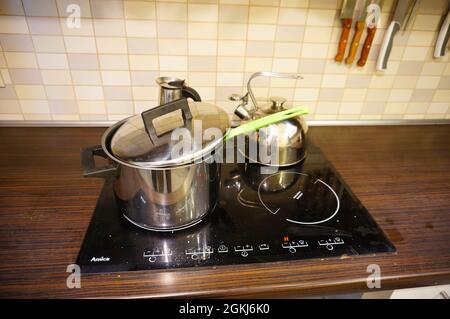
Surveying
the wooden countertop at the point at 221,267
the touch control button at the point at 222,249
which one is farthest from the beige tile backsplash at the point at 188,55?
the touch control button at the point at 222,249

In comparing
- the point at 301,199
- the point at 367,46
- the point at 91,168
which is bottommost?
the point at 301,199

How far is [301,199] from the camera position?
0.66m

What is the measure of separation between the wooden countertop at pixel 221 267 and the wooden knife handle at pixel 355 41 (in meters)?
0.25

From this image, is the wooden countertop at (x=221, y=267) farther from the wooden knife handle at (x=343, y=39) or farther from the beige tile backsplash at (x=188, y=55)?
the wooden knife handle at (x=343, y=39)

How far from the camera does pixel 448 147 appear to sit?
900mm

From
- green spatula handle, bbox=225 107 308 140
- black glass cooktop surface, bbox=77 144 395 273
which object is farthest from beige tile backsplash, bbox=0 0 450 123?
black glass cooktop surface, bbox=77 144 395 273

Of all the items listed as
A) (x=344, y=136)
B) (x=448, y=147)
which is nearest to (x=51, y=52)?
(x=344, y=136)

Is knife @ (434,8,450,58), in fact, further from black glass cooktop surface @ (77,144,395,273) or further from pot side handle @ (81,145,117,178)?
pot side handle @ (81,145,117,178)

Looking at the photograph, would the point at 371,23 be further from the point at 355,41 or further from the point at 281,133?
the point at 281,133

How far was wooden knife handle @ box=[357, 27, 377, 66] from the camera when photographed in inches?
32.9

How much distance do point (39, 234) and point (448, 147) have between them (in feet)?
3.60

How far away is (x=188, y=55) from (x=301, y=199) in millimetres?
509

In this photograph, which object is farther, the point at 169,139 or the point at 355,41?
the point at 355,41

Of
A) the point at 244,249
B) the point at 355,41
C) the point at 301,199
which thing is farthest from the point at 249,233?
the point at 355,41
